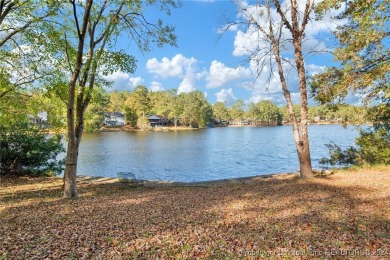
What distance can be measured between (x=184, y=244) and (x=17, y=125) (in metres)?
14.4

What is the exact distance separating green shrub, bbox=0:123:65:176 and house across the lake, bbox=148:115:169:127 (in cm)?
8377

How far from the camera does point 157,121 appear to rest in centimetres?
10456

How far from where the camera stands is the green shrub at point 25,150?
605 inches

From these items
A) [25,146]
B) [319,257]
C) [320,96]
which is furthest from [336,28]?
[25,146]

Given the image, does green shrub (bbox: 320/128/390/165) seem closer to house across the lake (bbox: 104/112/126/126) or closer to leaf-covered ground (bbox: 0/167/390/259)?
leaf-covered ground (bbox: 0/167/390/259)

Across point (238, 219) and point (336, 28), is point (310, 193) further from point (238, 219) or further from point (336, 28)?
point (336, 28)

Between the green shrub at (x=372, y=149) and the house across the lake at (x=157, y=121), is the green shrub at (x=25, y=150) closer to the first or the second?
the green shrub at (x=372, y=149)

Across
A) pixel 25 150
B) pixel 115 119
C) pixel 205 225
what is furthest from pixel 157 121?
pixel 205 225

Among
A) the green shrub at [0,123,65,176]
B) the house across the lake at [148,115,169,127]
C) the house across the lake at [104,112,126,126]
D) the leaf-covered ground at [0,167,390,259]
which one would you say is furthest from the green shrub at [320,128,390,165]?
the house across the lake at [104,112,126,126]

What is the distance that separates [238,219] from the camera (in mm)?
6789

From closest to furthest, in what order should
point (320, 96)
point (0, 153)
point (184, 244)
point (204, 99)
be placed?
1. point (184, 244)
2. point (320, 96)
3. point (0, 153)
4. point (204, 99)

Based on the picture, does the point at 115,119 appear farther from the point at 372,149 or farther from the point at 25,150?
the point at 372,149

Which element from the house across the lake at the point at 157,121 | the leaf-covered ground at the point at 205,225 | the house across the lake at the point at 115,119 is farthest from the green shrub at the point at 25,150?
the house across the lake at the point at 115,119

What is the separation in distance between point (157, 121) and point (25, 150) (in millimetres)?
89054
